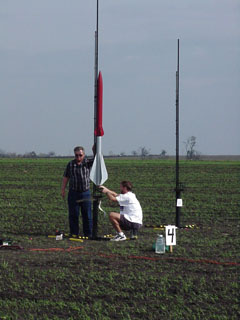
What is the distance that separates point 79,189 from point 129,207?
1264 millimetres

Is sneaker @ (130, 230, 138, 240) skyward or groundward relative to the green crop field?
skyward

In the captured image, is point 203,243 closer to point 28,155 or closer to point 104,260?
point 104,260

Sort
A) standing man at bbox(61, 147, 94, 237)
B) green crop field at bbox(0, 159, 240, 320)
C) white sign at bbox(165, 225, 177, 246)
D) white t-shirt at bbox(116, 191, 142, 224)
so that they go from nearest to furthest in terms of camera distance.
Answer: green crop field at bbox(0, 159, 240, 320) < white sign at bbox(165, 225, 177, 246) < white t-shirt at bbox(116, 191, 142, 224) < standing man at bbox(61, 147, 94, 237)

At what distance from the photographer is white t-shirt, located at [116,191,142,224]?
1195 centimetres

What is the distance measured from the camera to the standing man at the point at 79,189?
1266 cm

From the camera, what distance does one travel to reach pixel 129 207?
39.4 ft

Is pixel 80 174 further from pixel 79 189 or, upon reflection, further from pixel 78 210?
pixel 78 210

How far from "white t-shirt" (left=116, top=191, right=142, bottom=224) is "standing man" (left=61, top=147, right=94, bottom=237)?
0.96 m

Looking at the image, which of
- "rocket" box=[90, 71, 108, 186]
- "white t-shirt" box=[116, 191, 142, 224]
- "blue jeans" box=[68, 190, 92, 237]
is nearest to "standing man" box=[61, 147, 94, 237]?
"blue jeans" box=[68, 190, 92, 237]

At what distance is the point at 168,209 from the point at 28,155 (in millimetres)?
129892

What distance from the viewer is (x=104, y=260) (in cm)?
985

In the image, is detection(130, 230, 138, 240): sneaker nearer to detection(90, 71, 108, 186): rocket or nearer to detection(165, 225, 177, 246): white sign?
detection(90, 71, 108, 186): rocket

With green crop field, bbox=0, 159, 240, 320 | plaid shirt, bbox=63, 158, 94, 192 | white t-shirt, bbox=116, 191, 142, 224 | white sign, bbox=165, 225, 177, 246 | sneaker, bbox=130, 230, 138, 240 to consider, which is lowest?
green crop field, bbox=0, 159, 240, 320

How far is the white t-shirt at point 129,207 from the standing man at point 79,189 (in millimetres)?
960
